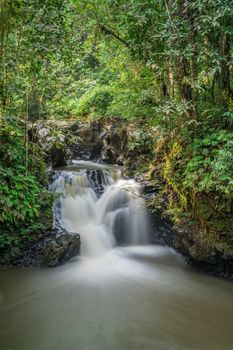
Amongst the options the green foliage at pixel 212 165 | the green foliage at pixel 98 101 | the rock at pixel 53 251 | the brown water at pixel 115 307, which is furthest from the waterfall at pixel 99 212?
the green foliage at pixel 98 101

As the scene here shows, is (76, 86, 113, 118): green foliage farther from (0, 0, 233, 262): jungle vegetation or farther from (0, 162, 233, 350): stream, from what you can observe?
(0, 162, 233, 350): stream

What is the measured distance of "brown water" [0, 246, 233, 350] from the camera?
3.41 metres

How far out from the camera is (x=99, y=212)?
7.29 meters

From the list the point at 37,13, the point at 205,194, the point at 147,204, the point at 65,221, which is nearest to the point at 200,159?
the point at 205,194

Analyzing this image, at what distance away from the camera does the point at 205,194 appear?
211 inches

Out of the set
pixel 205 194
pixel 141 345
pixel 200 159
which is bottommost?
pixel 141 345

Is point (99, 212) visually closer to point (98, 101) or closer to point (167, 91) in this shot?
point (167, 91)

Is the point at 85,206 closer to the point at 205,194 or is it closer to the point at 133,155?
the point at 133,155

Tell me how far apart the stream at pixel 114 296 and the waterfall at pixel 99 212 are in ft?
0.08

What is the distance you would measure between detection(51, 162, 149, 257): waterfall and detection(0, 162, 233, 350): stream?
0.08 feet

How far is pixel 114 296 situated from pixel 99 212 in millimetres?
2980

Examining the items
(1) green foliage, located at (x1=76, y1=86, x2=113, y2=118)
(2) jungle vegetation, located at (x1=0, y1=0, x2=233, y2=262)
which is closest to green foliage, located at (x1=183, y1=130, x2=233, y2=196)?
(2) jungle vegetation, located at (x1=0, y1=0, x2=233, y2=262)

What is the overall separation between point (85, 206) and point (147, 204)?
5.14 ft

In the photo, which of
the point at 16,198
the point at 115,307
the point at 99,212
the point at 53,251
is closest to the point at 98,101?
the point at 99,212
